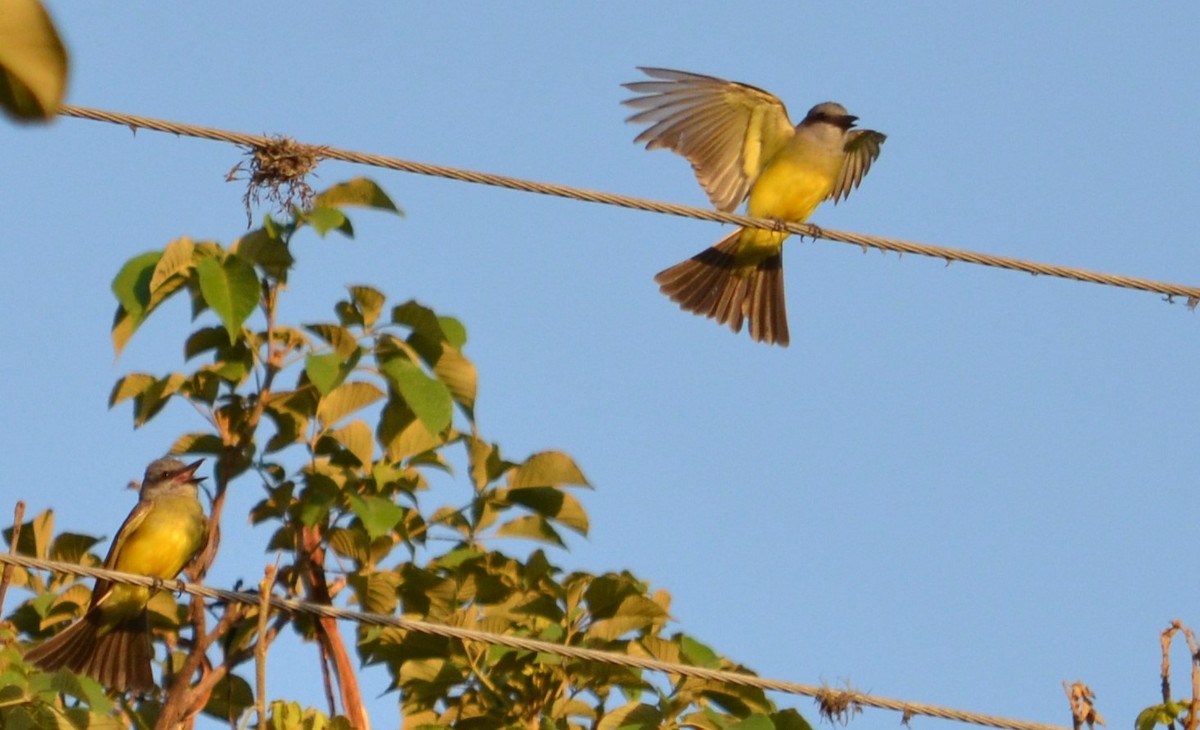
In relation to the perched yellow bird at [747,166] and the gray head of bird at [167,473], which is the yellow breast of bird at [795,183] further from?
the gray head of bird at [167,473]

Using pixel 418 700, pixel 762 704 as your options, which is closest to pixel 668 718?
pixel 762 704

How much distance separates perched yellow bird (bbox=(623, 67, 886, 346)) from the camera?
6758mm

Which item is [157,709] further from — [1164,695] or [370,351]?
[1164,695]

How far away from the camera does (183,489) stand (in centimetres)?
555

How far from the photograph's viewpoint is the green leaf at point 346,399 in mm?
3658

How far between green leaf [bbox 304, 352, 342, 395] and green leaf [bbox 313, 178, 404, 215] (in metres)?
0.50

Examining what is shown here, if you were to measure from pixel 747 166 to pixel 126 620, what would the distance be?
4093 mm

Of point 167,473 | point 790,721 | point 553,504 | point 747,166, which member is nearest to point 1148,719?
point 790,721

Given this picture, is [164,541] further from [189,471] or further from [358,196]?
[358,196]

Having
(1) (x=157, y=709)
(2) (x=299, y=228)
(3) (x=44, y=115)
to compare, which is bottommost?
(3) (x=44, y=115)

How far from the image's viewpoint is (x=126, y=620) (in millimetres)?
3824

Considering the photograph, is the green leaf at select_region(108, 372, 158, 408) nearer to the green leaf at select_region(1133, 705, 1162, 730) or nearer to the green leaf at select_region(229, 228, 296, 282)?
the green leaf at select_region(229, 228, 296, 282)

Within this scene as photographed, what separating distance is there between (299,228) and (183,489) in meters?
2.20

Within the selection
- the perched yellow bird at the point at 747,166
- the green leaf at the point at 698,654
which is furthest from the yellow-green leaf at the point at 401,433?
the perched yellow bird at the point at 747,166
